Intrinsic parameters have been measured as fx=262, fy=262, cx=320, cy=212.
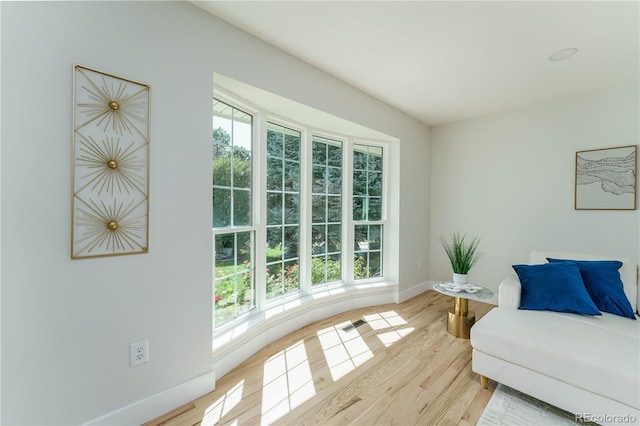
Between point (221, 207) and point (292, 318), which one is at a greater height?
point (221, 207)

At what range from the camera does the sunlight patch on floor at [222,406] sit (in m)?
1.49

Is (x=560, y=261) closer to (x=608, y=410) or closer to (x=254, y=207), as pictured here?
(x=608, y=410)

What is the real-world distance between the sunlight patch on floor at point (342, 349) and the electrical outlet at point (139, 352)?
1208 mm

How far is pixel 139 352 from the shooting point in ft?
4.76

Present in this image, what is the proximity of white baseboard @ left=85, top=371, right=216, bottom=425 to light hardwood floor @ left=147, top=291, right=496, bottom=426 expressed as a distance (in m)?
0.04

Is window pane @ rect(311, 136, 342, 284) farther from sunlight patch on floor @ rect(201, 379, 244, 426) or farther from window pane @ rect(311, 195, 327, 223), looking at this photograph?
sunlight patch on floor @ rect(201, 379, 244, 426)

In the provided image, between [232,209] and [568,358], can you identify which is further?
[232,209]

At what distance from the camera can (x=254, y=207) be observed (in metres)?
2.30

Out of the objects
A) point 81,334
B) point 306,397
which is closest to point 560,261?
point 306,397

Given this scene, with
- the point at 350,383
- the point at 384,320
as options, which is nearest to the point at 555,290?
the point at 384,320

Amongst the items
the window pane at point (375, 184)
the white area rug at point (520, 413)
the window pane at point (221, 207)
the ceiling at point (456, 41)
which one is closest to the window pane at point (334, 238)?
the window pane at point (375, 184)

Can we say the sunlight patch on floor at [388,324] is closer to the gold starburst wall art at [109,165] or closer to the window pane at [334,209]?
the window pane at [334,209]

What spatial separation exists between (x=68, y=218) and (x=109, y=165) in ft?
1.01

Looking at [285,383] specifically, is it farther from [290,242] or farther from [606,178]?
[606,178]
